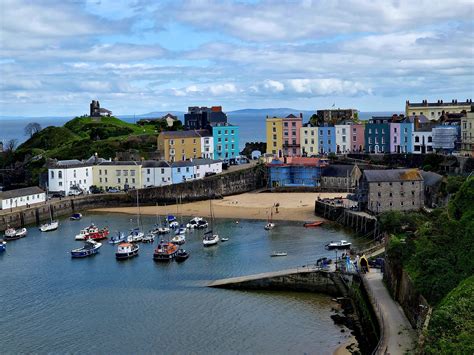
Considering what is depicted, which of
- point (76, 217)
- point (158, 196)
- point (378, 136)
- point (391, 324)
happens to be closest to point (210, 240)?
point (76, 217)

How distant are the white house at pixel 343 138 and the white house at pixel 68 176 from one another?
28070 mm

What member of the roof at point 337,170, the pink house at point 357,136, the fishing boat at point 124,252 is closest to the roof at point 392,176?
the roof at point 337,170

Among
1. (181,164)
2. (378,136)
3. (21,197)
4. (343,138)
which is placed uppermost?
(378,136)

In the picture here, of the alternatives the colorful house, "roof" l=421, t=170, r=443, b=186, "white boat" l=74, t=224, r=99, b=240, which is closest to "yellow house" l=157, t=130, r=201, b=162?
the colorful house

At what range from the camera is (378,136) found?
261ft

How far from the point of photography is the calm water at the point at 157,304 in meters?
29.8

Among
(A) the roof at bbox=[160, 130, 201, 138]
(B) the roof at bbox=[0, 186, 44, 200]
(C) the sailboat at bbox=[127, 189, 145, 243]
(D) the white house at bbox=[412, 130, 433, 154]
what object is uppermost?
(A) the roof at bbox=[160, 130, 201, 138]

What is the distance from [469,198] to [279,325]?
9632 millimetres

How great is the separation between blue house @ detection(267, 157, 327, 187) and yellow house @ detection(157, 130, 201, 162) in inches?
440

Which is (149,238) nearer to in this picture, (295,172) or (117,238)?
(117,238)

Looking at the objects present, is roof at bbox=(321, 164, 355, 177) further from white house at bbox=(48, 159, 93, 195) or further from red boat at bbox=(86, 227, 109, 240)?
red boat at bbox=(86, 227, 109, 240)

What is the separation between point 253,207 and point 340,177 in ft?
33.1

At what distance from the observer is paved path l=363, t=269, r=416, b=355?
24.8 meters

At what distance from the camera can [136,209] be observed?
66.4 meters
